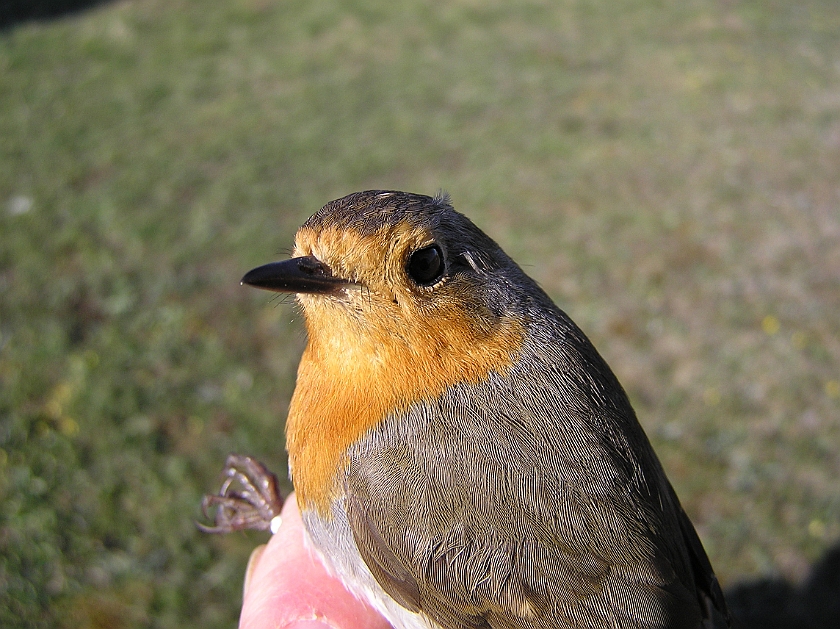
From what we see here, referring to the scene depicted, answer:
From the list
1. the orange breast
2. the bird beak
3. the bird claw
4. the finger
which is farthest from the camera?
the bird claw

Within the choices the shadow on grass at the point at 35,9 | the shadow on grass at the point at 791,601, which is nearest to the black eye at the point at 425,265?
the shadow on grass at the point at 791,601

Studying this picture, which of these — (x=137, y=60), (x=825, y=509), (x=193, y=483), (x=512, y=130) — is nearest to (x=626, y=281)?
(x=825, y=509)

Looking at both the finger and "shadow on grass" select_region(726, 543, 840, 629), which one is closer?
the finger

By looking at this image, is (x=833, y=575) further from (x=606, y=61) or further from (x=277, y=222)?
(x=606, y=61)

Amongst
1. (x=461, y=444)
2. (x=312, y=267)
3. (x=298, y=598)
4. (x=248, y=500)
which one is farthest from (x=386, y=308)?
(x=248, y=500)

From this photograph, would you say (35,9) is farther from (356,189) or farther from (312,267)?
(312,267)

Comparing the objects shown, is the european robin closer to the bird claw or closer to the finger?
the finger

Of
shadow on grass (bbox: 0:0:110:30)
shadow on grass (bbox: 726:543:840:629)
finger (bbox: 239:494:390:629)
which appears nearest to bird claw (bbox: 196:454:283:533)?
finger (bbox: 239:494:390:629)
